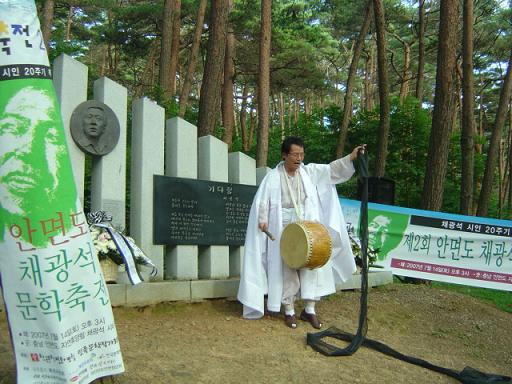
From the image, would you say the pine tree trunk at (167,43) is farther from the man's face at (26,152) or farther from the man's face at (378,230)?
the man's face at (26,152)

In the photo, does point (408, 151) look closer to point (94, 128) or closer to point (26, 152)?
point (94, 128)

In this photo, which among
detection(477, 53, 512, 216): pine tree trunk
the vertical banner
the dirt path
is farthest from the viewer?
detection(477, 53, 512, 216): pine tree trunk

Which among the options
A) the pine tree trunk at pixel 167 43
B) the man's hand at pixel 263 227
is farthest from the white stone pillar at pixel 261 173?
the pine tree trunk at pixel 167 43

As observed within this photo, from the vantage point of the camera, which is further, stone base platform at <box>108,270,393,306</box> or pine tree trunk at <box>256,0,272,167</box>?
pine tree trunk at <box>256,0,272,167</box>

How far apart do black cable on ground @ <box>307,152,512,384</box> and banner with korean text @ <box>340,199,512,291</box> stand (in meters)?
5.18

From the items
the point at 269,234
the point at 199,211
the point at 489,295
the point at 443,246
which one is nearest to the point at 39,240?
the point at 269,234

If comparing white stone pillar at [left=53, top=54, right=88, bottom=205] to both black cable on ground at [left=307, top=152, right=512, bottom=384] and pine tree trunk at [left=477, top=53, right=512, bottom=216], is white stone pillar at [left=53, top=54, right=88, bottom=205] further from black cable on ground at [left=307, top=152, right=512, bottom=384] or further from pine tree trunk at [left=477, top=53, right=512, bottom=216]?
pine tree trunk at [left=477, top=53, right=512, bottom=216]

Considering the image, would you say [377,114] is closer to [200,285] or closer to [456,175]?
[456,175]

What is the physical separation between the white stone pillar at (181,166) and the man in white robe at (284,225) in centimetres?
96

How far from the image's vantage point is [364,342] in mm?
4797

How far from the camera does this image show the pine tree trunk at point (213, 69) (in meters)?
9.35

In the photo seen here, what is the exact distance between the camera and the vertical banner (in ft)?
8.33

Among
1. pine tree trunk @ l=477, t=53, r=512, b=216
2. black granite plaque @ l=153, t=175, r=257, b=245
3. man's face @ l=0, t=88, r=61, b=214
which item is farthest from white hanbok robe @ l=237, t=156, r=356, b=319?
pine tree trunk @ l=477, t=53, r=512, b=216

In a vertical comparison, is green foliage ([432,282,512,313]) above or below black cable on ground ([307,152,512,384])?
below
